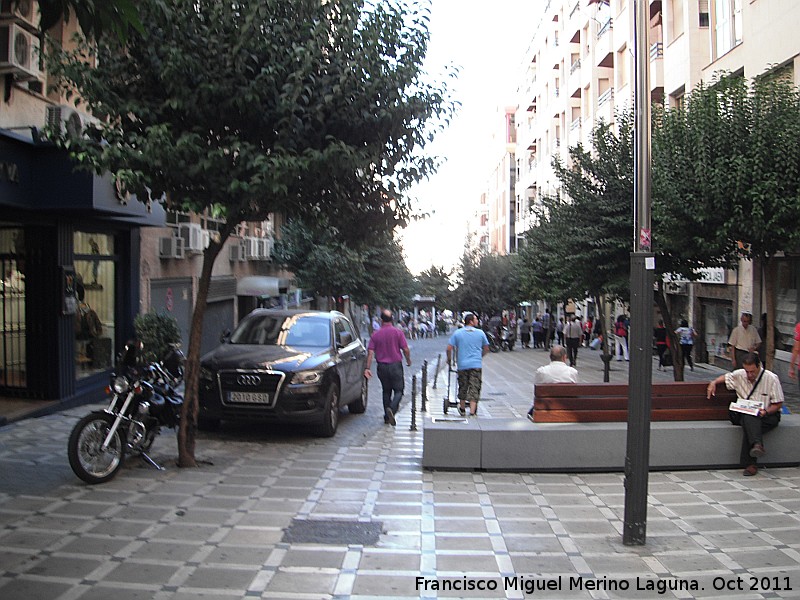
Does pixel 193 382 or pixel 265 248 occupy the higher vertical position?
pixel 265 248

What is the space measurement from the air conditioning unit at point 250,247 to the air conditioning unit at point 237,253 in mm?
339

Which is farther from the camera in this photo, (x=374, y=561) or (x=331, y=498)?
(x=331, y=498)

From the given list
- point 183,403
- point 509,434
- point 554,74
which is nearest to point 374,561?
point 509,434

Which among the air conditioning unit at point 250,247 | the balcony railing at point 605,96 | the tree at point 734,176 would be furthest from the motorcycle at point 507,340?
the tree at point 734,176

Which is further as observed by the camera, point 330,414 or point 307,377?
point 330,414

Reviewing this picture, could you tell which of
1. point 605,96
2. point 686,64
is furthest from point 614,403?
point 605,96

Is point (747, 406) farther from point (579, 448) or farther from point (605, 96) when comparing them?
point (605, 96)

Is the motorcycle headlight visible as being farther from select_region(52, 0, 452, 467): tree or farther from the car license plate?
the car license plate

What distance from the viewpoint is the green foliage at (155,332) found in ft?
45.6

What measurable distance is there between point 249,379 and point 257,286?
573 inches

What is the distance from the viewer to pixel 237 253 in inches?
922

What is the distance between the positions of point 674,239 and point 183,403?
374 inches

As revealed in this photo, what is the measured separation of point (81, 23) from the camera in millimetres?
4633

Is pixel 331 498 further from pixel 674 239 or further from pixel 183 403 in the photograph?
pixel 674 239
